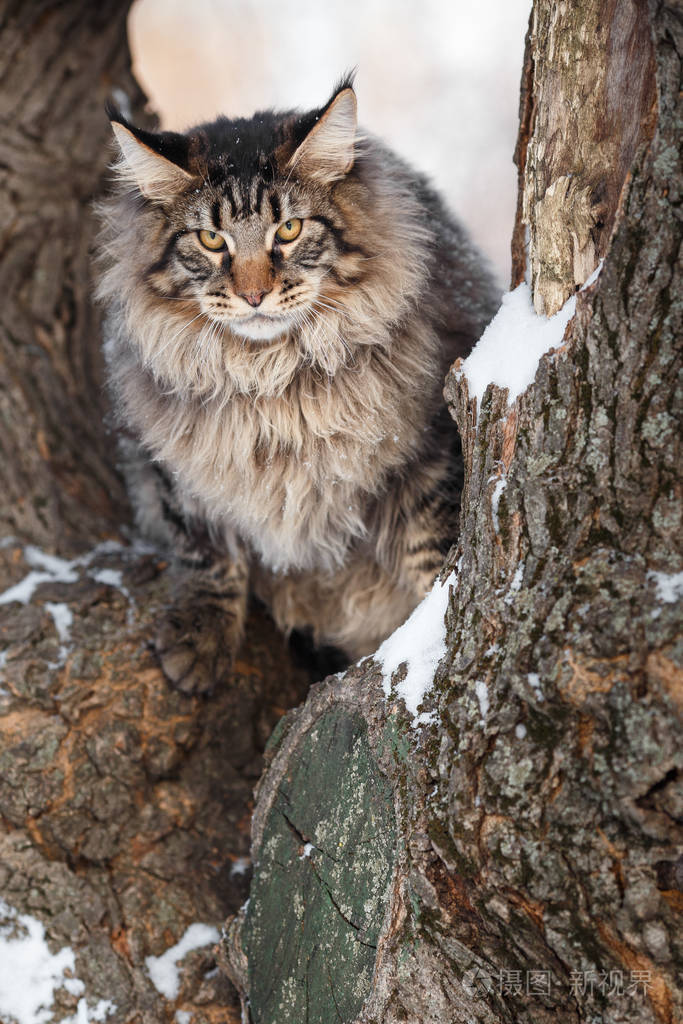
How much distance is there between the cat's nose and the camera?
2.27 meters

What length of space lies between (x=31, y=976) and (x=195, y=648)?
106 centimetres

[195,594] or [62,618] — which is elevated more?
[195,594]

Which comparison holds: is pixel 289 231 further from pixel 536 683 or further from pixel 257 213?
pixel 536 683

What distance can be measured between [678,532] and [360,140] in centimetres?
169

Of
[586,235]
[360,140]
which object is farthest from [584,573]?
[360,140]

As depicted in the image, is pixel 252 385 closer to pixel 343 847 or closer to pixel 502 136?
pixel 343 847

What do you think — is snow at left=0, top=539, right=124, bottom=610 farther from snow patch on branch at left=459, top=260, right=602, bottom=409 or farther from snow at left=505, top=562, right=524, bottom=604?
snow at left=505, top=562, right=524, bottom=604

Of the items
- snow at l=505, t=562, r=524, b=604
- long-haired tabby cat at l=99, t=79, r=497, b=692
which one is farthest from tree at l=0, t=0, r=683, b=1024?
long-haired tabby cat at l=99, t=79, r=497, b=692

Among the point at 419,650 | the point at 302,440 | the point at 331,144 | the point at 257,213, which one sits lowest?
the point at 419,650

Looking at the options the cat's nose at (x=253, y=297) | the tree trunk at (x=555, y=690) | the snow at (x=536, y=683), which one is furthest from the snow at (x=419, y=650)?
the cat's nose at (x=253, y=297)

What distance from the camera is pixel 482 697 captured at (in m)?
1.52

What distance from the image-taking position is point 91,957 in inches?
88.3

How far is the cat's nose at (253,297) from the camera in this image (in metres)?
2.27

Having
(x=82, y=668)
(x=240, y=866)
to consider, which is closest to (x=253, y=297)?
(x=82, y=668)
